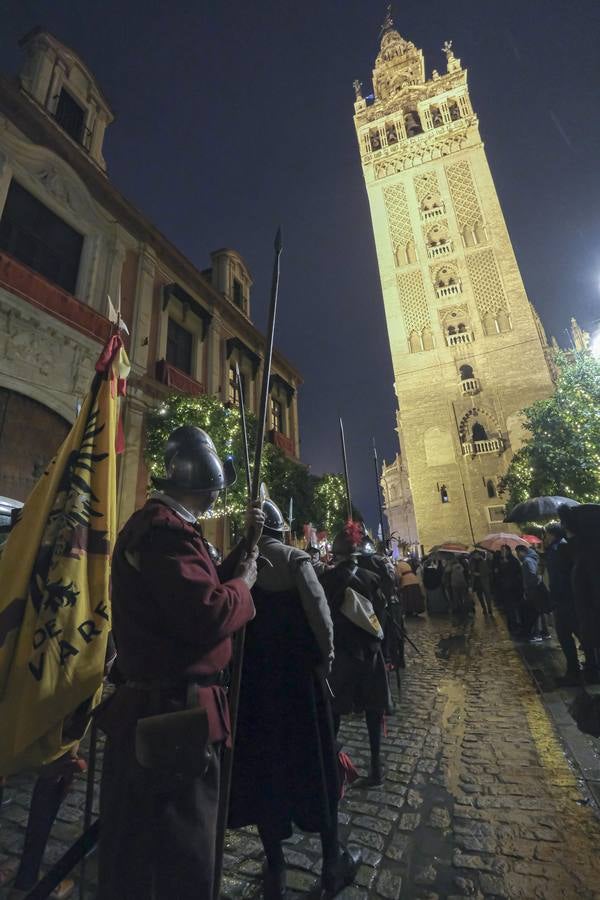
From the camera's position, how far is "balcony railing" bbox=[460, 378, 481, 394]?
31.4 meters

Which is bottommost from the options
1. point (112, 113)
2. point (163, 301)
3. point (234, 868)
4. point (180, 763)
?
point (234, 868)

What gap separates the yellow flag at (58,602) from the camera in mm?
2197

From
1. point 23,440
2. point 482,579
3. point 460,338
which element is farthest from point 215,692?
point 460,338

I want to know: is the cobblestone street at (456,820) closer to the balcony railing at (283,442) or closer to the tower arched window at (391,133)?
the balcony railing at (283,442)

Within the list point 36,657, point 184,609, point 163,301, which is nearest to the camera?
point 184,609

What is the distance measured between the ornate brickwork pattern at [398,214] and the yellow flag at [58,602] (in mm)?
39767

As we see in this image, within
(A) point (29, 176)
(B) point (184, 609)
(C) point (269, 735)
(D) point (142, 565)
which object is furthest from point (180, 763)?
(A) point (29, 176)

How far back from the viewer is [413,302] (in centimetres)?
3453

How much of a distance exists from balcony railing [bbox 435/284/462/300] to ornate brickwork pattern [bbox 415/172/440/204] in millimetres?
9871

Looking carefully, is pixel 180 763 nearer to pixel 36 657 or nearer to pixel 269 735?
pixel 269 735

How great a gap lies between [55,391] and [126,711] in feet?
35.0

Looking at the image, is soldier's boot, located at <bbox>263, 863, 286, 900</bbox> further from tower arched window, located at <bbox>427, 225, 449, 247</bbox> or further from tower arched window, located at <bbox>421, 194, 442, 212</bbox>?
tower arched window, located at <bbox>421, 194, 442, 212</bbox>

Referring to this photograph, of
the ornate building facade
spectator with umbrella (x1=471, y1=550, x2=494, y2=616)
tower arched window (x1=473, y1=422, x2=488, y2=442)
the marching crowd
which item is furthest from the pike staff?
tower arched window (x1=473, y1=422, x2=488, y2=442)

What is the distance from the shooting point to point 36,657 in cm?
229
